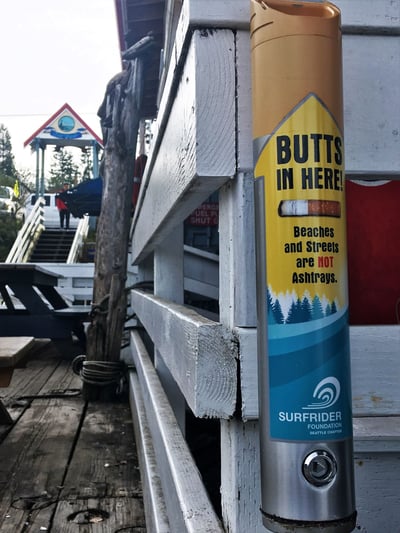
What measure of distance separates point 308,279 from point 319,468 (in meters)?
0.26

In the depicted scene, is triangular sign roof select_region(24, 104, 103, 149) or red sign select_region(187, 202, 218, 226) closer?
red sign select_region(187, 202, 218, 226)

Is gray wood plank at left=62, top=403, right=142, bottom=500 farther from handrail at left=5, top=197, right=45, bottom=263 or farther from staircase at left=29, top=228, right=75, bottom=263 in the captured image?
staircase at left=29, top=228, right=75, bottom=263

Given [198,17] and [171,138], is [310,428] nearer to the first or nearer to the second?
[198,17]

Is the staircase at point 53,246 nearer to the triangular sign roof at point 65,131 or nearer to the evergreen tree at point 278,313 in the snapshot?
the triangular sign roof at point 65,131

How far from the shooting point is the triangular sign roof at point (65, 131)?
25.8 meters

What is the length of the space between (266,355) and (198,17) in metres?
0.59

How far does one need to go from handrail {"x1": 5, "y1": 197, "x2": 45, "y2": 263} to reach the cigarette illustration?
15.7 meters

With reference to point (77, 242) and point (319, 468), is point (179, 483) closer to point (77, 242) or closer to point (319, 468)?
point (319, 468)

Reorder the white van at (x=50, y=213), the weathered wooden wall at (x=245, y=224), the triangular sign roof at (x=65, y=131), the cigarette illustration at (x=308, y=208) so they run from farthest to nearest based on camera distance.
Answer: the triangular sign roof at (x=65, y=131)
the white van at (x=50, y=213)
the weathered wooden wall at (x=245, y=224)
the cigarette illustration at (x=308, y=208)

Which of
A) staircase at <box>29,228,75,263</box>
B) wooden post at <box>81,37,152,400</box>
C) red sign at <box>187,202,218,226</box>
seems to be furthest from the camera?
staircase at <box>29,228,75,263</box>

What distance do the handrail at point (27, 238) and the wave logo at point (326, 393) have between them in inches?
621

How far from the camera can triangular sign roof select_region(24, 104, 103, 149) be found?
84.7 ft

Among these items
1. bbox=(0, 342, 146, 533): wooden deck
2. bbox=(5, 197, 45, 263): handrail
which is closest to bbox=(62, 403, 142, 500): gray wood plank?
bbox=(0, 342, 146, 533): wooden deck

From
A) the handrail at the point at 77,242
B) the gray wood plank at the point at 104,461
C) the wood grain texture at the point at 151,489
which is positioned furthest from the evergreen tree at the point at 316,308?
the handrail at the point at 77,242
